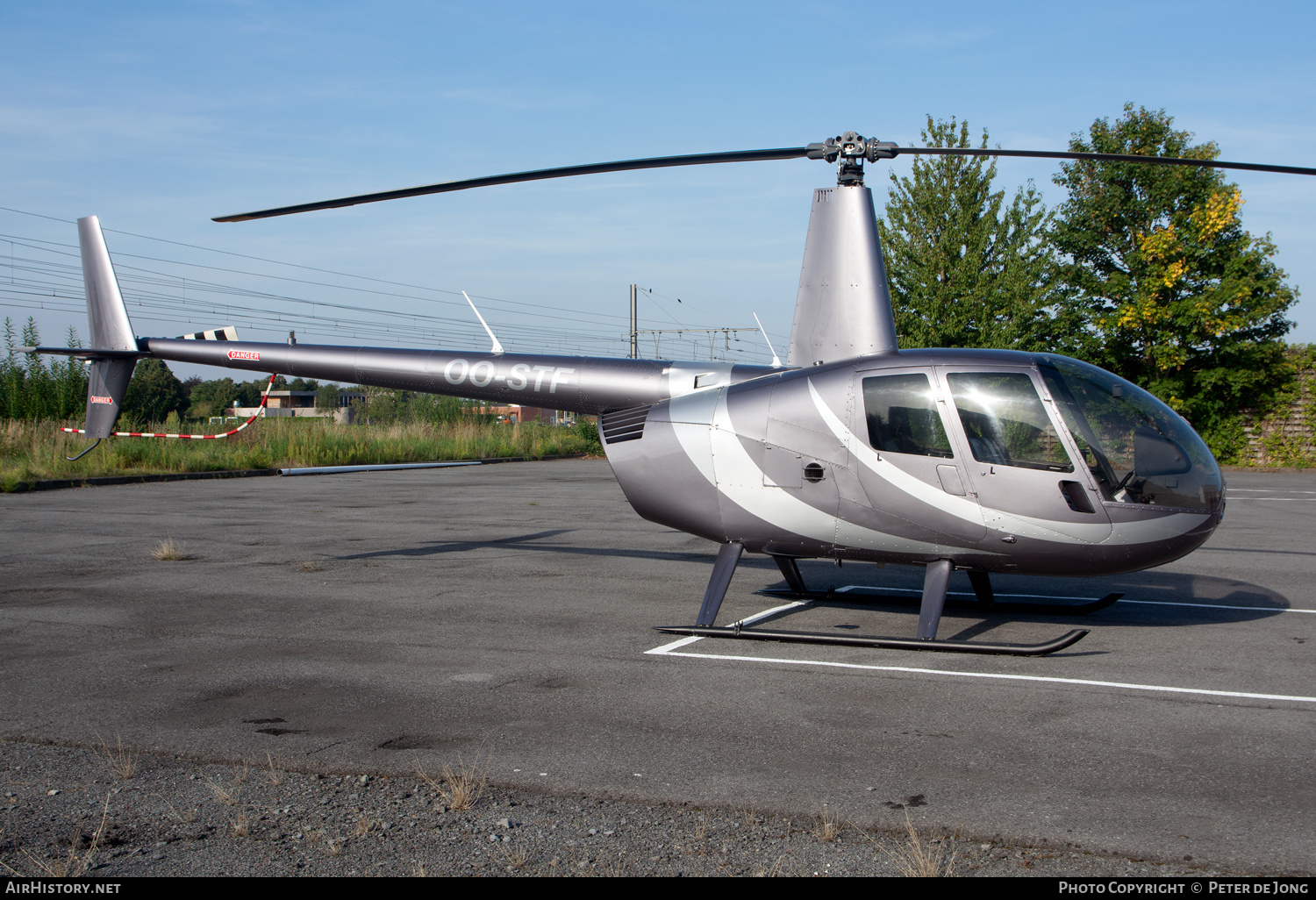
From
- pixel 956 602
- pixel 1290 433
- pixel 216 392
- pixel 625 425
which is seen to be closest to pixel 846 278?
pixel 625 425

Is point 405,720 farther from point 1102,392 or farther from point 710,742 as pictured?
point 1102,392

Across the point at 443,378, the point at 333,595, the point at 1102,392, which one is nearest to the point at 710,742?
the point at 1102,392

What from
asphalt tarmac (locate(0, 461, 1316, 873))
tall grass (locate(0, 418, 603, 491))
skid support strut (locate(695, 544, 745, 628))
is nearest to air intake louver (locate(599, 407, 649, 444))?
skid support strut (locate(695, 544, 745, 628))

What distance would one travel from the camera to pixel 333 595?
A: 8.82m

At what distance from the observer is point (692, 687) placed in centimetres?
580

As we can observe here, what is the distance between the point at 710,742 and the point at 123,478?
20.7m

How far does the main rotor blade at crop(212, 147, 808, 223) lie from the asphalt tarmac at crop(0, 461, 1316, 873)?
3.36 m

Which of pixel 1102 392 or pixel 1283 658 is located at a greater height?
pixel 1102 392

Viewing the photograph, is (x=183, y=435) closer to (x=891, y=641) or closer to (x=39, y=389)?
(x=39, y=389)

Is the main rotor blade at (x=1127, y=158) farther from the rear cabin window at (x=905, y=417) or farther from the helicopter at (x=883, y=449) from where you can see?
the rear cabin window at (x=905, y=417)

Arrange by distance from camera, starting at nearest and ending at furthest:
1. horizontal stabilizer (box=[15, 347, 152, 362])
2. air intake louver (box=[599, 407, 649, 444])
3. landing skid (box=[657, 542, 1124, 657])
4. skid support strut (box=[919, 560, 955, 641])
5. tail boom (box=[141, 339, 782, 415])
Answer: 1. landing skid (box=[657, 542, 1124, 657])
2. skid support strut (box=[919, 560, 955, 641])
3. air intake louver (box=[599, 407, 649, 444])
4. tail boom (box=[141, 339, 782, 415])
5. horizontal stabilizer (box=[15, 347, 152, 362])

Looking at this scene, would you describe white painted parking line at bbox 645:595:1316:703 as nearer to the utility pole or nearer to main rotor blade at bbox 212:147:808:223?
main rotor blade at bbox 212:147:808:223

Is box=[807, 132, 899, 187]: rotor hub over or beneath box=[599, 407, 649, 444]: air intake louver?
over

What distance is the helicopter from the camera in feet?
21.5
